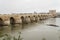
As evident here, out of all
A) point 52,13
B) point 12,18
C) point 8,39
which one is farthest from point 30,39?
point 52,13

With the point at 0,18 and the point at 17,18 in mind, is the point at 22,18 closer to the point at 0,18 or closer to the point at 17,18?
the point at 17,18

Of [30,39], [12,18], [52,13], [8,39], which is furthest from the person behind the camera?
[52,13]

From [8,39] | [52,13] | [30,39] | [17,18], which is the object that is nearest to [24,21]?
[17,18]

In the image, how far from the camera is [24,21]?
17.4 m

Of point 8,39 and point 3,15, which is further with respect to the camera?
point 3,15

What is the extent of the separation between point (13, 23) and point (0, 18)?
268cm

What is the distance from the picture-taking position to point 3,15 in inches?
522

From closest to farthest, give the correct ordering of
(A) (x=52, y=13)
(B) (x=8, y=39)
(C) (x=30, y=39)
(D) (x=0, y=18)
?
(B) (x=8, y=39), (C) (x=30, y=39), (D) (x=0, y=18), (A) (x=52, y=13)

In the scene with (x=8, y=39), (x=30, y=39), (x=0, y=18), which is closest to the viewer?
(x=8, y=39)

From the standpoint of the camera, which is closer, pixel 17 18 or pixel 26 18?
pixel 17 18

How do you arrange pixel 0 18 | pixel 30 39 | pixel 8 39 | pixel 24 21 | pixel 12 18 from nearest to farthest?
pixel 8 39 < pixel 30 39 < pixel 0 18 < pixel 12 18 < pixel 24 21

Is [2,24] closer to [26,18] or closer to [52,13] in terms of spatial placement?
[26,18]

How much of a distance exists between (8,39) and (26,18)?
13.6m

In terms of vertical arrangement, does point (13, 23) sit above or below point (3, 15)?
below
